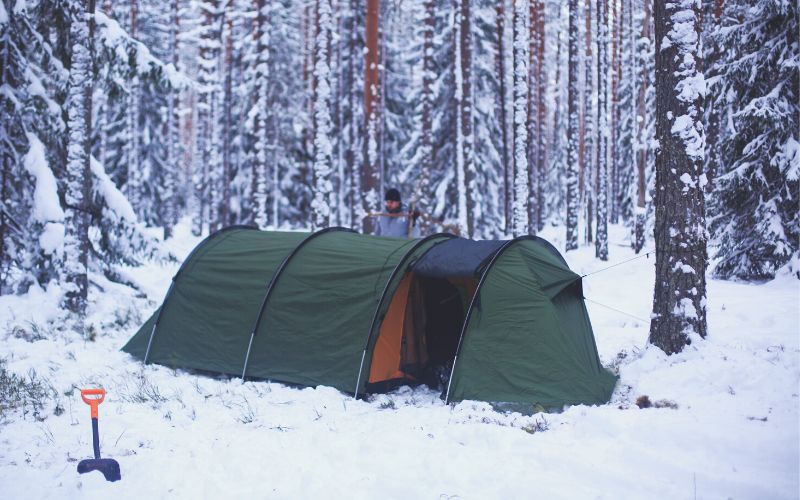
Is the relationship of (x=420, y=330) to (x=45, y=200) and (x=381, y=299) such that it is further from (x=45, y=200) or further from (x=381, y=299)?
(x=45, y=200)

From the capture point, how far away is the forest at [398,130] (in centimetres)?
699

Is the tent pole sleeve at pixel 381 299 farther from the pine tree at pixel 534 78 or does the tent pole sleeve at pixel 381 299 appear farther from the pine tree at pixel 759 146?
the pine tree at pixel 534 78

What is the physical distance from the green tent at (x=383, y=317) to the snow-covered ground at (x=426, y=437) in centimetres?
35

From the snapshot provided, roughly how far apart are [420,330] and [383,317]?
1151 millimetres

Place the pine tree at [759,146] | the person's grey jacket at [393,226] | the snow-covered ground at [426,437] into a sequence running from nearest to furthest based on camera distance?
the snow-covered ground at [426,437] < the pine tree at [759,146] < the person's grey jacket at [393,226]

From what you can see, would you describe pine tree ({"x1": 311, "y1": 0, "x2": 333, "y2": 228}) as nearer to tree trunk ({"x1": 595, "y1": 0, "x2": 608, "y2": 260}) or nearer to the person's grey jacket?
the person's grey jacket

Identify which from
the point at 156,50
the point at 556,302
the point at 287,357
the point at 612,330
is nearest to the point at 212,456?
the point at 287,357

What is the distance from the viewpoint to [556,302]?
746 centimetres

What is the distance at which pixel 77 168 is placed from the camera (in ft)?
37.1

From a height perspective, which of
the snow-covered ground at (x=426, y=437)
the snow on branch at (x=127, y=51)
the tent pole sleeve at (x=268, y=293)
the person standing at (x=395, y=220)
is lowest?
the snow-covered ground at (x=426, y=437)

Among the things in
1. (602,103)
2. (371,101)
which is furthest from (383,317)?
(602,103)

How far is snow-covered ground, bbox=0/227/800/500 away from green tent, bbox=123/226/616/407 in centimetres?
35

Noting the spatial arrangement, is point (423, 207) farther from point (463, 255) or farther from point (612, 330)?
point (463, 255)

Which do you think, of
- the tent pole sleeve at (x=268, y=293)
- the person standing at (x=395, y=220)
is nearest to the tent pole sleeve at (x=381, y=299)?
the tent pole sleeve at (x=268, y=293)
